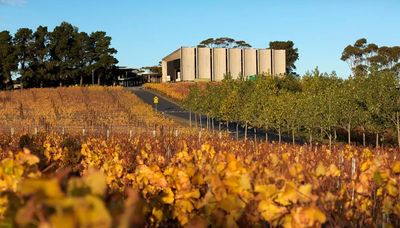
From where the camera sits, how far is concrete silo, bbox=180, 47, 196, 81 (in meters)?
85.1

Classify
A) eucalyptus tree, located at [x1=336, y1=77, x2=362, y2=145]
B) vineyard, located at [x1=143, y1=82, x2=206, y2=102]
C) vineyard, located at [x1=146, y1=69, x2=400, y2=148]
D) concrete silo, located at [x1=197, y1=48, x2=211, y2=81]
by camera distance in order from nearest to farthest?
1. vineyard, located at [x1=146, y1=69, x2=400, y2=148]
2. eucalyptus tree, located at [x1=336, y1=77, x2=362, y2=145]
3. vineyard, located at [x1=143, y1=82, x2=206, y2=102]
4. concrete silo, located at [x1=197, y1=48, x2=211, y2=81]

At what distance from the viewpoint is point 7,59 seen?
241 ft

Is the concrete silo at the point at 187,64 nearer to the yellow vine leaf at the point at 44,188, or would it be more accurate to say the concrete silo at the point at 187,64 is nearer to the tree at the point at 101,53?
the tree at the point at 101,53

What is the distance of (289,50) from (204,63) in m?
27.6

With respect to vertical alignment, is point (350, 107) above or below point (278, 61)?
below

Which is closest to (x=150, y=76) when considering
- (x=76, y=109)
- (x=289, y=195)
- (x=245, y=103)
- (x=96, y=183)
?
(x=76, y=109)

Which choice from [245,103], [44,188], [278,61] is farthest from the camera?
[278,61]

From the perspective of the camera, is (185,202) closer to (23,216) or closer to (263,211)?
(263,211)

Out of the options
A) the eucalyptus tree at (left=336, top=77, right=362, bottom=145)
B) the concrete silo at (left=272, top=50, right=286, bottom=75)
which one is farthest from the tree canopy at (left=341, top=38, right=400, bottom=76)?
the eucalyptus tree at (left=336, top=77, right=362, bottom=145)

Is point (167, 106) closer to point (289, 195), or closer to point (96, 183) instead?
point (289, 195)

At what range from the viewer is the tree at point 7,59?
242 feet

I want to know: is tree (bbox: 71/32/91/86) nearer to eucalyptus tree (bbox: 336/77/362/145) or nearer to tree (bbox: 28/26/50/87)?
tree (bbox: 28/26/50/87)

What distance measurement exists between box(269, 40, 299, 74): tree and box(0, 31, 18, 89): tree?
52.4m

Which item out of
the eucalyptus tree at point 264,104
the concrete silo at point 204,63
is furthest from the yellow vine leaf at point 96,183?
the concrete silo at point 204,63
